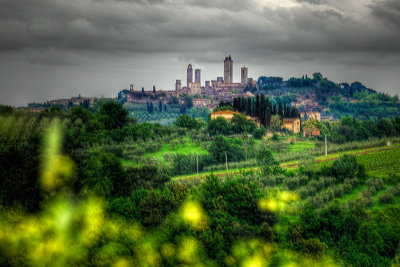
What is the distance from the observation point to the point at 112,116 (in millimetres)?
37656

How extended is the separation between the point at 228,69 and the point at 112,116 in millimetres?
87529

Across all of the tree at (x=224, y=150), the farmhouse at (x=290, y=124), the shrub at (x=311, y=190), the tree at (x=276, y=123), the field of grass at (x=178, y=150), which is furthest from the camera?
the farmhouse at (x=290, y=124)

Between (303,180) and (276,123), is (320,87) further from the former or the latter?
(303,180)

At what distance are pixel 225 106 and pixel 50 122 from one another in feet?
80.6

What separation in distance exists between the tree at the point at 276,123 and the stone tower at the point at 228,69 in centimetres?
8079

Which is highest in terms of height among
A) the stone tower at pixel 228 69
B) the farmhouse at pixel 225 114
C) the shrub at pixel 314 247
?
the stone tower at pixel 228 69

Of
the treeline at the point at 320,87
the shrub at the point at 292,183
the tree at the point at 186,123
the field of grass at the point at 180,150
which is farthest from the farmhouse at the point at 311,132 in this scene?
the treeline at the point at 320,87

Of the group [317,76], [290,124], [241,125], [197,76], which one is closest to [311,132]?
[290,124]

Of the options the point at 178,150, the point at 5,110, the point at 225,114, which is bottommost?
the point at 178,150

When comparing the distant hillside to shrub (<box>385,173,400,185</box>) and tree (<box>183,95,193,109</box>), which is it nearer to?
tree (<box>183,95,193,109</box>)

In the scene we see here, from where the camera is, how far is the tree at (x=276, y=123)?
41281 mm

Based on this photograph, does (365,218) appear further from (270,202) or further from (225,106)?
(225,106)

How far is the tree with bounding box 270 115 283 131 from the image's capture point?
1625 inches

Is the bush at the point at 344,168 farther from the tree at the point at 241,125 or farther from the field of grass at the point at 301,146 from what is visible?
the tree at the point at 241,125
